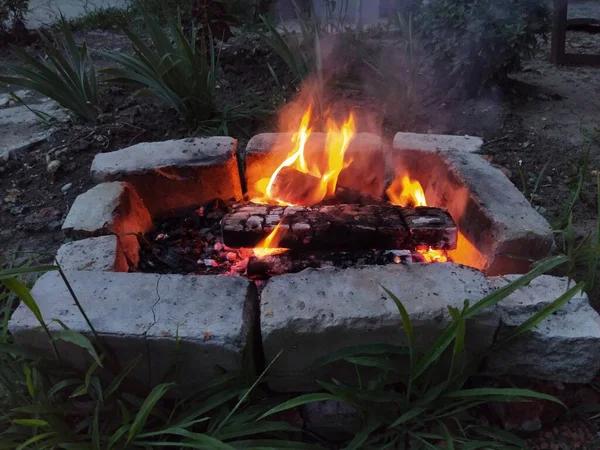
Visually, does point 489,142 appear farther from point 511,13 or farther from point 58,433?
point 58,433

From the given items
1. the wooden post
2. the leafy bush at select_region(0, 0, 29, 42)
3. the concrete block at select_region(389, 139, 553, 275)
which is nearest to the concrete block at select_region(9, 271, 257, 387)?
the concrete block at select_region(389, 139, 553, 275)

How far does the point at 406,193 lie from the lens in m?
2.31

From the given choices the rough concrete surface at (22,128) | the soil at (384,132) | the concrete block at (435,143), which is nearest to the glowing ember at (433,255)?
the concrete block at (435,143)

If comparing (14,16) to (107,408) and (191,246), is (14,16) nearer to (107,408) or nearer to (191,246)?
(191,246)

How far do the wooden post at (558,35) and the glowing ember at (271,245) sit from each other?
3.17 m

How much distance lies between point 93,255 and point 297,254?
662 millimetres

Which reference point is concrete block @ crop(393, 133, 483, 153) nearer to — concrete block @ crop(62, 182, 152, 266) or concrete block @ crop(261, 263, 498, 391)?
concrete block @ crop(261, 263, 498, 391)

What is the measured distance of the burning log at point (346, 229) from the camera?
1.84 m

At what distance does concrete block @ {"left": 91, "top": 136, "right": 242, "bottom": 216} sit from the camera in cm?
215

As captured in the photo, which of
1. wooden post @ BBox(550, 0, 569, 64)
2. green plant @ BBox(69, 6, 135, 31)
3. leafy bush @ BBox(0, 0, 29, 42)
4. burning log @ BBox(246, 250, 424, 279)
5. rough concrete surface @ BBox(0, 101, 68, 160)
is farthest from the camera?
green plant @ BBox(69, 6, 135, 31)

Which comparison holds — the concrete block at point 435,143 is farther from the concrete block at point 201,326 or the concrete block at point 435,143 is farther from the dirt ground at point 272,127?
the concrete block at point 201,326

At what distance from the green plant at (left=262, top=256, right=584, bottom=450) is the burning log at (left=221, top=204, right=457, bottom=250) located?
0.45 m

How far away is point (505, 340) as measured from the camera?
57.7 inches

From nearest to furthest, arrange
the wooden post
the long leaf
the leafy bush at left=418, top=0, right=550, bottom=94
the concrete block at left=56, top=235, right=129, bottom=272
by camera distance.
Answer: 1. the long leaf
2. the concrete block at left=56, top=235, right=129, bottom=272
3. the leafy bush at left=418, top=0, right=550, bottom=94
4. the wooden post
